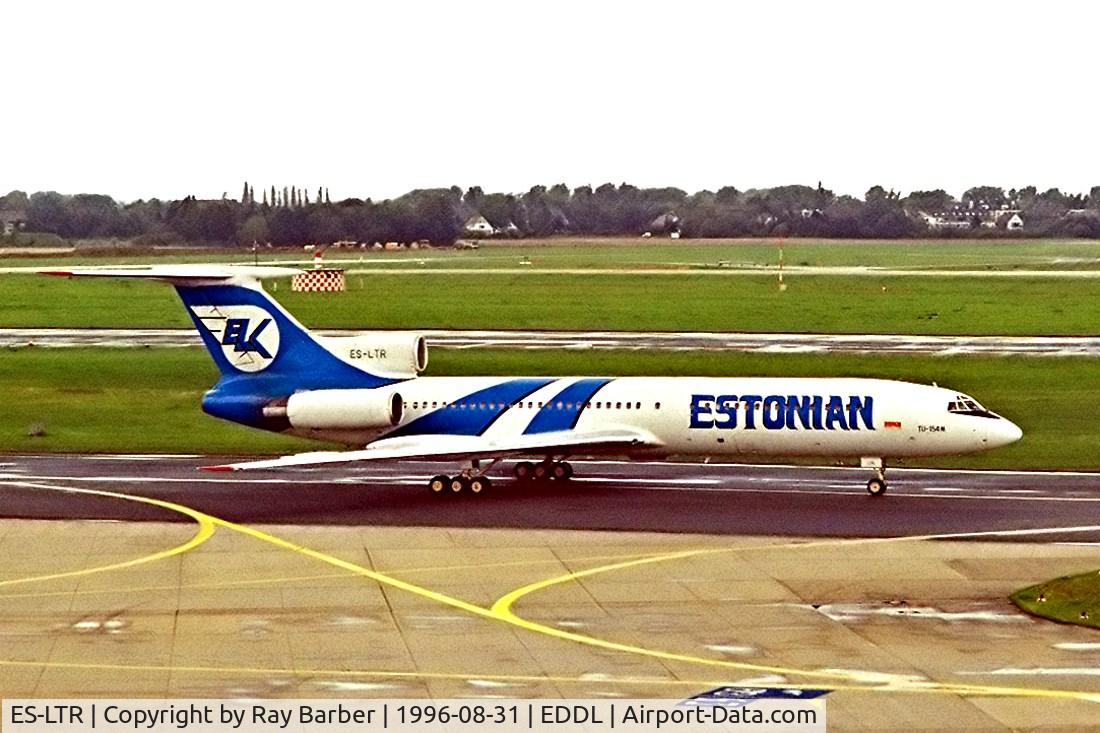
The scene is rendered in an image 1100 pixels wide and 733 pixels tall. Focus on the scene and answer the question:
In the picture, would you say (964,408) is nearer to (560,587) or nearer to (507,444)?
(507,444)

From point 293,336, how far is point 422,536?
1104 cm

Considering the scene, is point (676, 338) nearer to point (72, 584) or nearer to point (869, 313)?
point (869, 313)

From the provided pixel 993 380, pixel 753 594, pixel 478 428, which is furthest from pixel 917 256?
pixel 753 594

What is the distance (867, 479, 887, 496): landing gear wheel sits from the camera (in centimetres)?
4797

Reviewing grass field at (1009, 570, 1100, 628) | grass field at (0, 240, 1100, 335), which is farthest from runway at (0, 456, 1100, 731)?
grass field at (0, 240, 1100, 335)

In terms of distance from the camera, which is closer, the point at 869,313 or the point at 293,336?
the point at 293,336

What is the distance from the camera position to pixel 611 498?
47.7 m

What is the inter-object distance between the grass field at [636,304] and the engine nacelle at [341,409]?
4661 centimetres

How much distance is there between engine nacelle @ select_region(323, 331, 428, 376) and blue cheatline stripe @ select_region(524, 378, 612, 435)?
15.7 feet

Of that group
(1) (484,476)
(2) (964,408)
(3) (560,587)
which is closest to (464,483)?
(1) (484,476)

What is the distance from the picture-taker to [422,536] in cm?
4203

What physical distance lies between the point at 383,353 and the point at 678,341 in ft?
127

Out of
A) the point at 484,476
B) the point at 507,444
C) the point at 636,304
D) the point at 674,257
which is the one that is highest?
the point at 507,444

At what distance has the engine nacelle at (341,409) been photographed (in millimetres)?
49719
